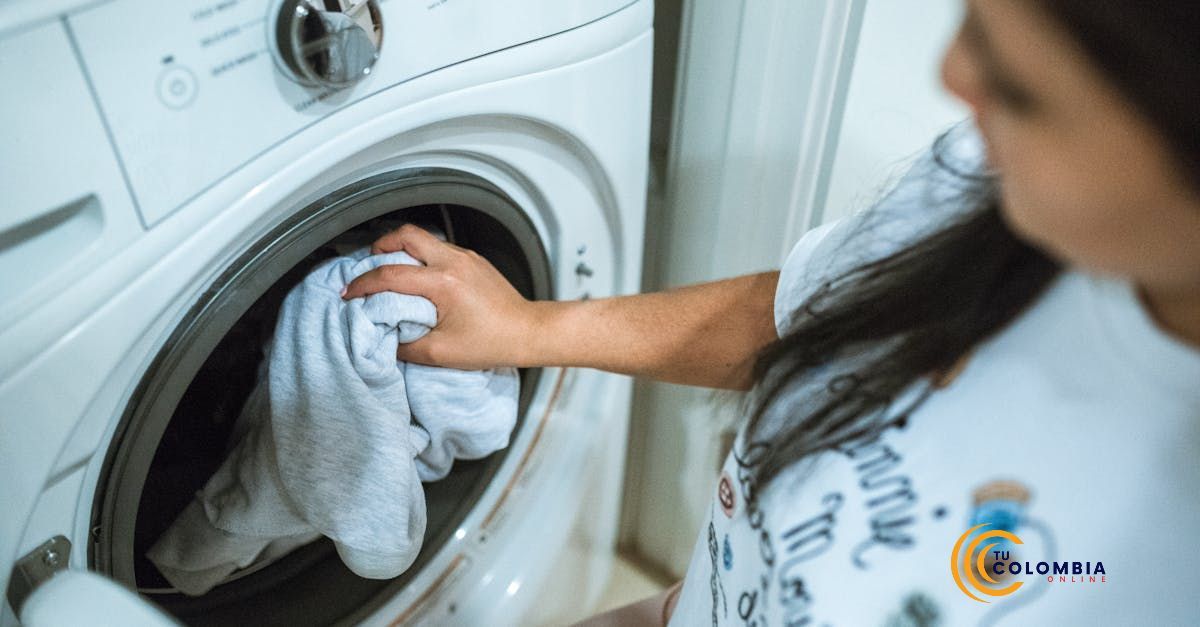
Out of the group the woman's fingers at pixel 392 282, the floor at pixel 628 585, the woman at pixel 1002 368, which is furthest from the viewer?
the floor at pixel 628 585

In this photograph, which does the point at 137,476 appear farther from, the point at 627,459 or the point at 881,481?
the point at 627,459

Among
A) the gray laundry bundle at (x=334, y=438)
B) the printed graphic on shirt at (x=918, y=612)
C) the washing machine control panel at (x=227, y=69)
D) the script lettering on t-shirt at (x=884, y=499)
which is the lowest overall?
the printed graphic on shirt at (x=918, y=612)

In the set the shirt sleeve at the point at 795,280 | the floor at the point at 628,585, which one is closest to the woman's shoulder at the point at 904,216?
the shirt sleeve at the point at 795,280

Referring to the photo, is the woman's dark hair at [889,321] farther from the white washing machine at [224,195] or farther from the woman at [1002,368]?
the white washing machine at [224,195]

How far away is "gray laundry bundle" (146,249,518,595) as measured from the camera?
58cm

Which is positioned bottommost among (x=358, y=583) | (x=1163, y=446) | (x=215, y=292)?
(x=1163, y=446)

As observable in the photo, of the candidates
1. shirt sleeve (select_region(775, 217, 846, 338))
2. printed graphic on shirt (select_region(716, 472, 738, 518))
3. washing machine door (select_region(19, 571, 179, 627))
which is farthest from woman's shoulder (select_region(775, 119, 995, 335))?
washing machine door (select_region(19, 571, 179, 627))

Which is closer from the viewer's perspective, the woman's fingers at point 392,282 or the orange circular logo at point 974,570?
the orange circular logo at point 974,570

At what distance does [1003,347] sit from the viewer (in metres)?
0.43

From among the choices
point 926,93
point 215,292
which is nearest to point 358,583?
point 215,292

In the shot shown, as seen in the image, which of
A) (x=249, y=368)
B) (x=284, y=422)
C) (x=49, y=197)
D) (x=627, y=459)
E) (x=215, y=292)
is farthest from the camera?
(x=627, y=459)

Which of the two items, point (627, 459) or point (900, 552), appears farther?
point (627, 459)

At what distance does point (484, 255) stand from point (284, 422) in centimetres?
22

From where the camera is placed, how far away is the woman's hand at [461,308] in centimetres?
62
